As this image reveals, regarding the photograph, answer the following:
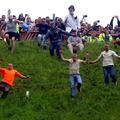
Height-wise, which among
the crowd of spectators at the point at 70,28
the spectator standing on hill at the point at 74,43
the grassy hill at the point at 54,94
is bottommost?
the grassy hill at the point at 54,94

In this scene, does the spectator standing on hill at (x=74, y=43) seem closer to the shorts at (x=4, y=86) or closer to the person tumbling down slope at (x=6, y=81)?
the person tumbling down slope at (x=6, y=81)

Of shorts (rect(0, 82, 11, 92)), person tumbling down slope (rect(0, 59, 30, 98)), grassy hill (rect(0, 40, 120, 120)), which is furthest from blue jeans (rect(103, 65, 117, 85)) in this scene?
shorts (rect(0, 82, 11, 92))

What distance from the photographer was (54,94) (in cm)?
873

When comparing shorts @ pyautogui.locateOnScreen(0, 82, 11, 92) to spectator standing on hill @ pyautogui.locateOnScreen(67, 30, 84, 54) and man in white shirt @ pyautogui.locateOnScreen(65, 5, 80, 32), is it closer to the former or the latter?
spectator standing on hill @ pyautogui.locateOnScreen(67, 30, 84, 54)

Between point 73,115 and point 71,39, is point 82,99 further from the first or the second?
point 71,39

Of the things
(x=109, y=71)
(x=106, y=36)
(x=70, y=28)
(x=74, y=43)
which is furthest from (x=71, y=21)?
(x=109, y=71)

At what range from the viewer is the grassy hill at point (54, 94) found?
727 cm

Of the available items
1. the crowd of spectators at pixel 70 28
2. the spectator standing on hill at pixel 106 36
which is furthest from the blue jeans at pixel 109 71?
the spectator standing on hill at pixel 106 36

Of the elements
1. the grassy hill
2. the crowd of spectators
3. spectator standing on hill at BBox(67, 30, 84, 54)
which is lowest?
the grassy hill

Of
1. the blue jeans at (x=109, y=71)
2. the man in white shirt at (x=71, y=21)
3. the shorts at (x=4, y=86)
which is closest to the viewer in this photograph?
the shorts at (x=4, y=86)

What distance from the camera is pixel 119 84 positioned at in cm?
930

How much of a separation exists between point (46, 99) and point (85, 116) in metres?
1.95

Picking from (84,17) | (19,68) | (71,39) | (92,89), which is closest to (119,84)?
(92,89)

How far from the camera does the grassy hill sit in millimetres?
7266
